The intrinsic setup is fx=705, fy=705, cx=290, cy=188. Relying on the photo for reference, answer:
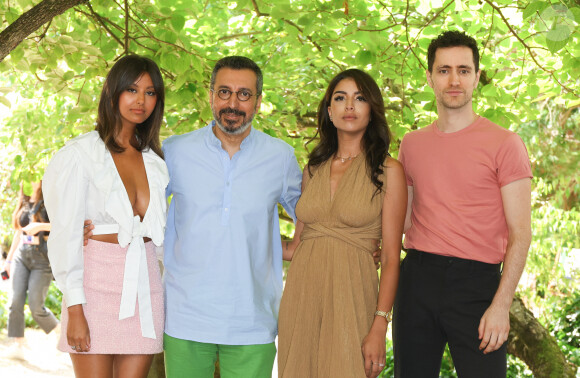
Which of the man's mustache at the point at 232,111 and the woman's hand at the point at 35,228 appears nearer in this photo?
the man's mustache at the point at 232,111

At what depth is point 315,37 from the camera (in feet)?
15.4

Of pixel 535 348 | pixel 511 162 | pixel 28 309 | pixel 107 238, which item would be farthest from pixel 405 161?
pixel 28 309

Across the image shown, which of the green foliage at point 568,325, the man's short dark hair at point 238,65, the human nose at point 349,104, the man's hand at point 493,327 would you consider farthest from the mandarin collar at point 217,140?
the green foliage at point 568,325

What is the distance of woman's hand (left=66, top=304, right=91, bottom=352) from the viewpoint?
114 inches

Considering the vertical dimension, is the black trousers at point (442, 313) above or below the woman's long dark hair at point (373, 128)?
below

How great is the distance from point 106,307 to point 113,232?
1.05 ft

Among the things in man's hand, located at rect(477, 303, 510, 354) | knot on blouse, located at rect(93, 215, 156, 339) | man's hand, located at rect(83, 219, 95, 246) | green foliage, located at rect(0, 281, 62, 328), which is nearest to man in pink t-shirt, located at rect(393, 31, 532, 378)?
man's hand, located at rect(477, 303, 510, 354)

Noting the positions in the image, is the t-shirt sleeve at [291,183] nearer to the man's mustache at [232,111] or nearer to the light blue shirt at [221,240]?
the light blue shirt at [221,240]

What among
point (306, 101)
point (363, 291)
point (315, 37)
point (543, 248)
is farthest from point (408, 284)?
point (543, 248)

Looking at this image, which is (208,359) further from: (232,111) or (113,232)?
(232,111)

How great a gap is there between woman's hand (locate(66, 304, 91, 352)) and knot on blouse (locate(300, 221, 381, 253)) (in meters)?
1.08

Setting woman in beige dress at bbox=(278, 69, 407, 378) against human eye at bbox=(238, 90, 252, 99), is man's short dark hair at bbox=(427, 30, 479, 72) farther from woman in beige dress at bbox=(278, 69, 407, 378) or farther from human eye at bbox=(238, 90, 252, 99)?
human eye at bbox=(238, 90, 252, 99)

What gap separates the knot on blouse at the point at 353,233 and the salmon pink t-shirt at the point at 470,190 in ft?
0.69

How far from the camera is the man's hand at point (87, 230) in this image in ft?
9.78
